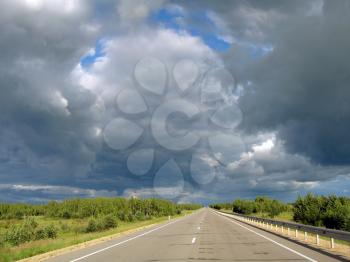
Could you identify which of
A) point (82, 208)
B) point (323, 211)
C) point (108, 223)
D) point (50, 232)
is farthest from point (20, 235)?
point (82, 208)

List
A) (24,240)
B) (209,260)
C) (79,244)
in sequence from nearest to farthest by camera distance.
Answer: (209,260) < (79,244) < (24,240)

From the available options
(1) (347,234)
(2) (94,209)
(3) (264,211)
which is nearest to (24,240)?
(1) (347,234)

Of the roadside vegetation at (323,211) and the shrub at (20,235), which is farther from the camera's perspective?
the roadside vegetation at (323,211)

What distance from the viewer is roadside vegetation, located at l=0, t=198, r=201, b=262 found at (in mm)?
30131

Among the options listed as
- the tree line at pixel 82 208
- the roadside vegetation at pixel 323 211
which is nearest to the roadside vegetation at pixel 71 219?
the tree line at pixel 82 208

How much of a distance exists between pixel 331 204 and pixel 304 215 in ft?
14.4

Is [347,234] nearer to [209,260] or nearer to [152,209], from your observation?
[209,260]

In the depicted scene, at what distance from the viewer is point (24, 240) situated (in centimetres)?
3073

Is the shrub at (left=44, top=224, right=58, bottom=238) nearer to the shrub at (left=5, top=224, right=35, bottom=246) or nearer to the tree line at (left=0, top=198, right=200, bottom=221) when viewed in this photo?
the shrub at (left=5, top=224, right=35, bottom=246)

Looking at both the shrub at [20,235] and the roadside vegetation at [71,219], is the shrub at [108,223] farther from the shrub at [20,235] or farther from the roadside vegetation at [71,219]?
the shrub at [20,235]

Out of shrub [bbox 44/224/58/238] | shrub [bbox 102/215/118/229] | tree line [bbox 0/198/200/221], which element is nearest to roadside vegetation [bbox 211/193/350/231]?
shrub [bbox 102/215/118/229]

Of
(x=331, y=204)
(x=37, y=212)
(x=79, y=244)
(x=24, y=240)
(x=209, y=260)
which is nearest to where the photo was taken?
A: (x=209, y=260)

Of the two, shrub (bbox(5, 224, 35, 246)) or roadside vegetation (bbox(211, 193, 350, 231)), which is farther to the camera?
roadside vegetation (bbox(211, 193, 350, 231))

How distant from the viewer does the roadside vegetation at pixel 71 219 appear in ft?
98.9
